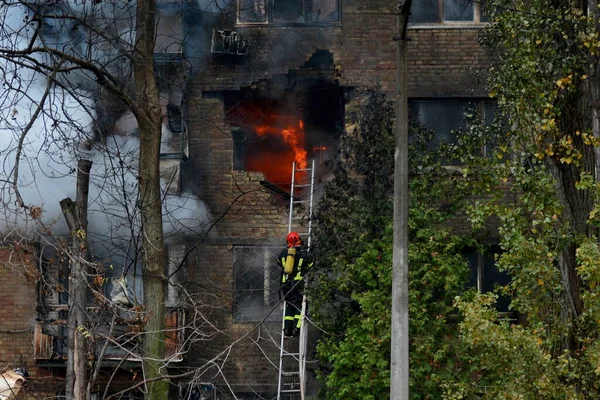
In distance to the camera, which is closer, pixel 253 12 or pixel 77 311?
pixel 77 311

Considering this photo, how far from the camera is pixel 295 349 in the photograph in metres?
18.3

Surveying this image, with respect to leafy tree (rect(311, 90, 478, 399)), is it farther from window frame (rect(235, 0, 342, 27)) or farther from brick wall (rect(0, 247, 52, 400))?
brick wall (rect(0, 247, 52, 400))

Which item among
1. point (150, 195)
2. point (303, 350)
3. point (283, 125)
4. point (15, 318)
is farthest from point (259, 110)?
point (150, 195)

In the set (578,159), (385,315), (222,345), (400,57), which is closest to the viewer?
(400,57)

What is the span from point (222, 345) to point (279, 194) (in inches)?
114

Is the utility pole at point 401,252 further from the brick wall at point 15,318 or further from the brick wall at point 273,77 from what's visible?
the brick wall at point 15,318

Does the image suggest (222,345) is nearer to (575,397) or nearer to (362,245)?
(362,245)

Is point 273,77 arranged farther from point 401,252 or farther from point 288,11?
point 401,252

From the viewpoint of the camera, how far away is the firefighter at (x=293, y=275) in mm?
17016

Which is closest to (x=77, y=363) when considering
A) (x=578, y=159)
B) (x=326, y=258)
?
(x=326, y=258)

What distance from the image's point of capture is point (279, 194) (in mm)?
19172

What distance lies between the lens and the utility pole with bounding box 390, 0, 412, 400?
1067 cm

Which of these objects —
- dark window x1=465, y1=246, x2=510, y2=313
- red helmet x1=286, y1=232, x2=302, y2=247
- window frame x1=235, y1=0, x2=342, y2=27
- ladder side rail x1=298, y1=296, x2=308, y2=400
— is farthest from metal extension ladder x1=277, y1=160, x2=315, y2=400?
dark window x1=465, y1=246, x2=510, y2=313

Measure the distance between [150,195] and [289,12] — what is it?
714 cm
